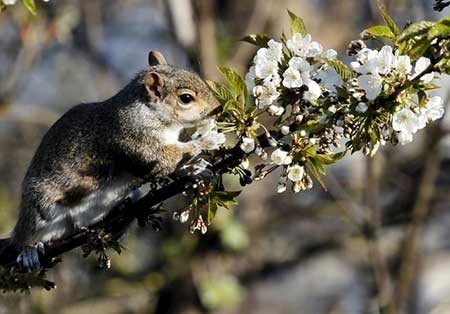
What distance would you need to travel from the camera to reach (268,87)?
2.05 m

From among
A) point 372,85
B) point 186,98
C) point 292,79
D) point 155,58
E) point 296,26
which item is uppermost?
point 155,58

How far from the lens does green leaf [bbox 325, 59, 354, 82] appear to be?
200 cm

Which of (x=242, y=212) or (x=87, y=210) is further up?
(x=242, y=212)

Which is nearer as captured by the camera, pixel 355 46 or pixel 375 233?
pixel 355 46

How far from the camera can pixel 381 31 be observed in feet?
6.43

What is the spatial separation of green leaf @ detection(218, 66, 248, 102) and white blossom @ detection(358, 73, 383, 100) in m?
0.29

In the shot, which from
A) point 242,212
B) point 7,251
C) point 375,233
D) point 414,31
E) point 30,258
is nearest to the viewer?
point 414,31

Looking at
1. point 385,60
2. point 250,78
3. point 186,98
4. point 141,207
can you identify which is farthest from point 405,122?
point 186,98

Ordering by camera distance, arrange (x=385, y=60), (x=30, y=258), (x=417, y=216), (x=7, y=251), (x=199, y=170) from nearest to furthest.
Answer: (x=385, y=60)
(x=199, y=170)
(x=30, y=258)
(x=7, y=251)
(x=417, y=216)

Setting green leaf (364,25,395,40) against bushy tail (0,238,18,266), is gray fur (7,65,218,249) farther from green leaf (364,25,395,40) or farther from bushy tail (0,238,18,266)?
green leaf (364,25,395,40)

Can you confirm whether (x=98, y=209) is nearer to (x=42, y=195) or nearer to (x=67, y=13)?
(x=42, y=195)

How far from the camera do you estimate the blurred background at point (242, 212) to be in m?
5.54

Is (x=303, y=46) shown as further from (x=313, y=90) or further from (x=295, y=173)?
(x=295, y=173)

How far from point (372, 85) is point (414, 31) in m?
0.20
